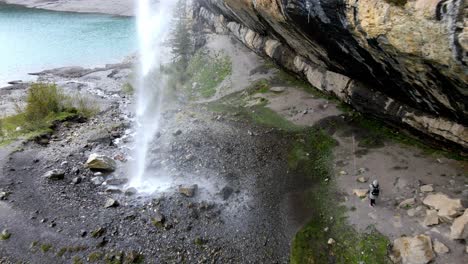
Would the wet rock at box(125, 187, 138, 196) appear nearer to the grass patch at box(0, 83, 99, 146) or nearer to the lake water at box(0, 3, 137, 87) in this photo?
the grass patch at box(0, 83, 99, 146)

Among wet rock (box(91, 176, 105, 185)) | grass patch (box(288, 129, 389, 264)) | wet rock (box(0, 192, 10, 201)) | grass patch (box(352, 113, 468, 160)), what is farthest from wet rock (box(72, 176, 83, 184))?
grass patch (box(352, 113, 468, 160))

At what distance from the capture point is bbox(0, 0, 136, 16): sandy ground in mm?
69375

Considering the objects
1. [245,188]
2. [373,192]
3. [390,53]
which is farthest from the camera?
[245,188]

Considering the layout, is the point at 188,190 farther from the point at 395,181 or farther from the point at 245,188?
the point at 395,181

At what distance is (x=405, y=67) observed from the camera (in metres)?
13.6

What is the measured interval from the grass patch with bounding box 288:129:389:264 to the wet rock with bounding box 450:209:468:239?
2.13 metres

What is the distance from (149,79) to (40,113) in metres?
10.5

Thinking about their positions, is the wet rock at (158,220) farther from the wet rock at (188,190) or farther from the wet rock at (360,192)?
the wet rock at (360,192)

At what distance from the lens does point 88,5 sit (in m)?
75.1

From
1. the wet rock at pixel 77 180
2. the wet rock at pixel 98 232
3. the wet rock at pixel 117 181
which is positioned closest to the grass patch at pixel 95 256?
the wet rock at pixel 98 232

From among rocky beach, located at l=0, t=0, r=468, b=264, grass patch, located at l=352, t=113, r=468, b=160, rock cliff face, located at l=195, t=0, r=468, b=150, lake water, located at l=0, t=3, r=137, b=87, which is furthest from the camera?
lake water, located at l=0, t=3, r=137, b=87

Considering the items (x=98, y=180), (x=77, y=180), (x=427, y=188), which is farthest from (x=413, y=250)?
(x=77, y=180)

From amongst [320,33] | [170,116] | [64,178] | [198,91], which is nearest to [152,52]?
[198,91]

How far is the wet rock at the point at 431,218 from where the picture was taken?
485 inches
